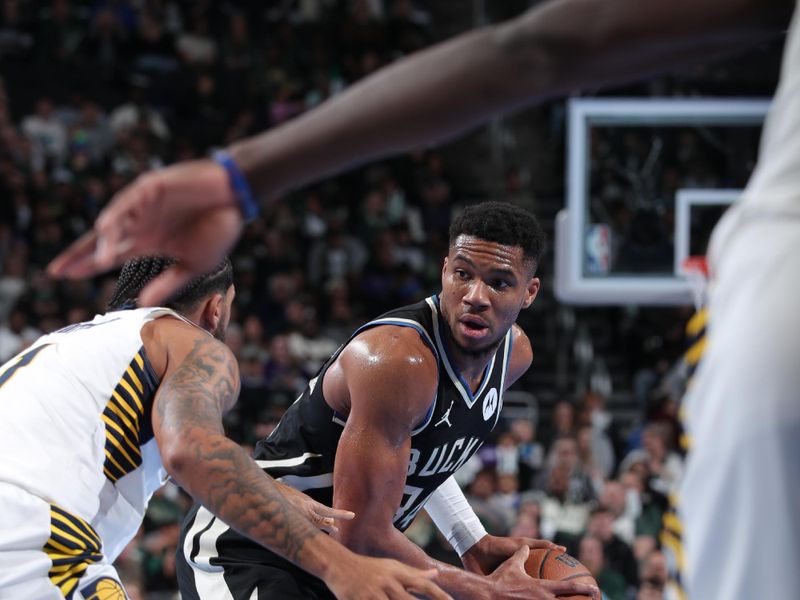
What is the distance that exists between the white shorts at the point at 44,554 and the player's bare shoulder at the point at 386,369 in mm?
1073

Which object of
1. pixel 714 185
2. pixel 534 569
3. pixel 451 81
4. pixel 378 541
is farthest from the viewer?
pixel 714 185

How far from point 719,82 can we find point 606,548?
4576 mm

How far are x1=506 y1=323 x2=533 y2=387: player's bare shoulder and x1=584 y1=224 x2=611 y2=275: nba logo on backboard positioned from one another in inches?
157

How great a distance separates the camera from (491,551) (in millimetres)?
4246

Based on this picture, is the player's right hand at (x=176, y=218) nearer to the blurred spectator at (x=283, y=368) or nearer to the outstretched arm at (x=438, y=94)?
the outstretched arm at (x=438, y=94)

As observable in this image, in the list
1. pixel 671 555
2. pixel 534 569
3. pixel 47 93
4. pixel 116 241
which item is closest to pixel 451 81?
pixel 116 241

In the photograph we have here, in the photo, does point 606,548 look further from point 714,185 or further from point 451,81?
point 451,81

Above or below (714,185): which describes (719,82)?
above

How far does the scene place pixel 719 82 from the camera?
10258 mm

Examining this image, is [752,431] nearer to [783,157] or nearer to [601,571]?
[783,157]

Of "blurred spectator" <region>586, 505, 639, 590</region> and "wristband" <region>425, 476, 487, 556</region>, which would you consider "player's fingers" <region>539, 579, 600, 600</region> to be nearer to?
"wristband" <region>425, 476, 487, 556</region>

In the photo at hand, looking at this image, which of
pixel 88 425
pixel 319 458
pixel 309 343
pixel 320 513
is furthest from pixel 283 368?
pixel 88 425

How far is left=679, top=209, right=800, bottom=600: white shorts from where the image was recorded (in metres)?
1.40

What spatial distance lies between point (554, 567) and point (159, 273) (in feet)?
6.01
